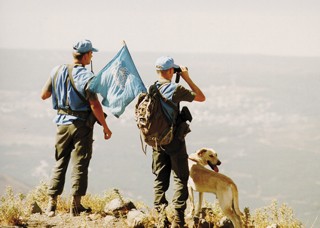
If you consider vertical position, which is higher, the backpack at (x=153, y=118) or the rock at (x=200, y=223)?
the backpack at (x=153, y=118)

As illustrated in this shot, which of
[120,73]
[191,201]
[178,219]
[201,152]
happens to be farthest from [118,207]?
[120,73]

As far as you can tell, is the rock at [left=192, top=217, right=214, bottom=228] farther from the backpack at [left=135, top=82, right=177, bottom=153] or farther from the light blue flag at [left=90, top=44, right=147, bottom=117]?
the light blue flag at [left=90, top=44, right=147, bottom=117]

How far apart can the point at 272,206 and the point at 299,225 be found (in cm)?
45

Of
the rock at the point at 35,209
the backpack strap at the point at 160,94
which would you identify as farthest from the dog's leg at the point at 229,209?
the rock at the point at 35,209

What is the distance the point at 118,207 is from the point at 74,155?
44.3 inches

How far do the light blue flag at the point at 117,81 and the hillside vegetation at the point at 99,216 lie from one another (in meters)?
1.55

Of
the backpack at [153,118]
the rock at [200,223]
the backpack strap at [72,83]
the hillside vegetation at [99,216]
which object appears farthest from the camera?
the rock at [200,223]

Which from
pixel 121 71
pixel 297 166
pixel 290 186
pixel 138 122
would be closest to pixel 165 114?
pixel 138 122

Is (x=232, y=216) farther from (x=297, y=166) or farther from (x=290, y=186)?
(x=297, y=166)

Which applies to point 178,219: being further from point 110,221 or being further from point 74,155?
point 74,155

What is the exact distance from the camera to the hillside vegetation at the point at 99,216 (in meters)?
6.95

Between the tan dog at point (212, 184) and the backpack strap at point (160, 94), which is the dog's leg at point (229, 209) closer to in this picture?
the tan dog at point (212, 184)

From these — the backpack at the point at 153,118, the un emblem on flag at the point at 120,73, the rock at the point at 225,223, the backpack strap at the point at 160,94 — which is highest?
the un emblem on flag at the point at 120,73

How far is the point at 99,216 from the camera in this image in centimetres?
737
